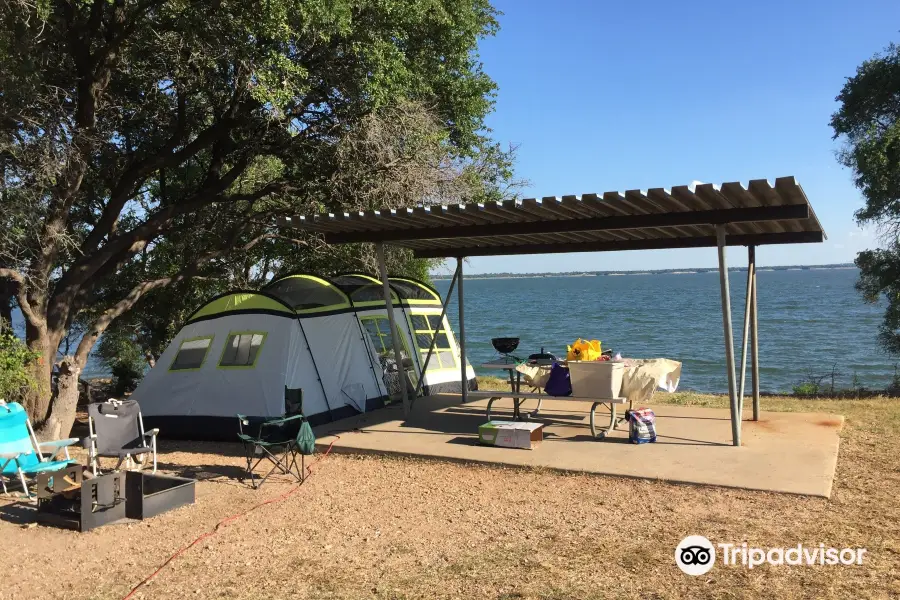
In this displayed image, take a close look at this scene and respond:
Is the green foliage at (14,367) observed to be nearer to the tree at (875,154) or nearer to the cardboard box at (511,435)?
the cardboard box at (511,435)

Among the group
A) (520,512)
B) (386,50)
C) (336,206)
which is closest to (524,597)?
(520,512)

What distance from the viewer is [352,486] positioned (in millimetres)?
5930

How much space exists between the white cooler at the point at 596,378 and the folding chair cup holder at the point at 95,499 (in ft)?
12.4

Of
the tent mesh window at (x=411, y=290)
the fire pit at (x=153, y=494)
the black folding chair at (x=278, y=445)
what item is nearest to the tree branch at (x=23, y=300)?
the black folding chair at (x=278, y=445)

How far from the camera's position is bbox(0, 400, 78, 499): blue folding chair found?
5.75 metres

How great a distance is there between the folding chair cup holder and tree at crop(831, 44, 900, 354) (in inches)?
474

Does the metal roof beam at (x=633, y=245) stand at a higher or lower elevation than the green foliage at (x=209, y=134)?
lower

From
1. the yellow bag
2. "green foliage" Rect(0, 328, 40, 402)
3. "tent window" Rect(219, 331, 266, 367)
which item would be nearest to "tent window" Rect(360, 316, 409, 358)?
"tent window" Rect(219, 331, 266, 367)

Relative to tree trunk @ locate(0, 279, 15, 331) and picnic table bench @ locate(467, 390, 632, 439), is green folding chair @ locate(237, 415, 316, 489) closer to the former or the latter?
picnic table bench @ locate(467, 390, 632, 439)

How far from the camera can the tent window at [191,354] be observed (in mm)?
8523

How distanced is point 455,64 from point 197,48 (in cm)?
431

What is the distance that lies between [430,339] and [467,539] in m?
6.24

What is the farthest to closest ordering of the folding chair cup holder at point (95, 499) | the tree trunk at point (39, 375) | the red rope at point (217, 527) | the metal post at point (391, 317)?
the metal post at point (391, 317), the tree trunk at point (39, 375), the folding chair cup holder at point (95, 499), the red rope at point (217, 527)

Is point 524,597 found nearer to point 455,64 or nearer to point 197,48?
point 197,48
